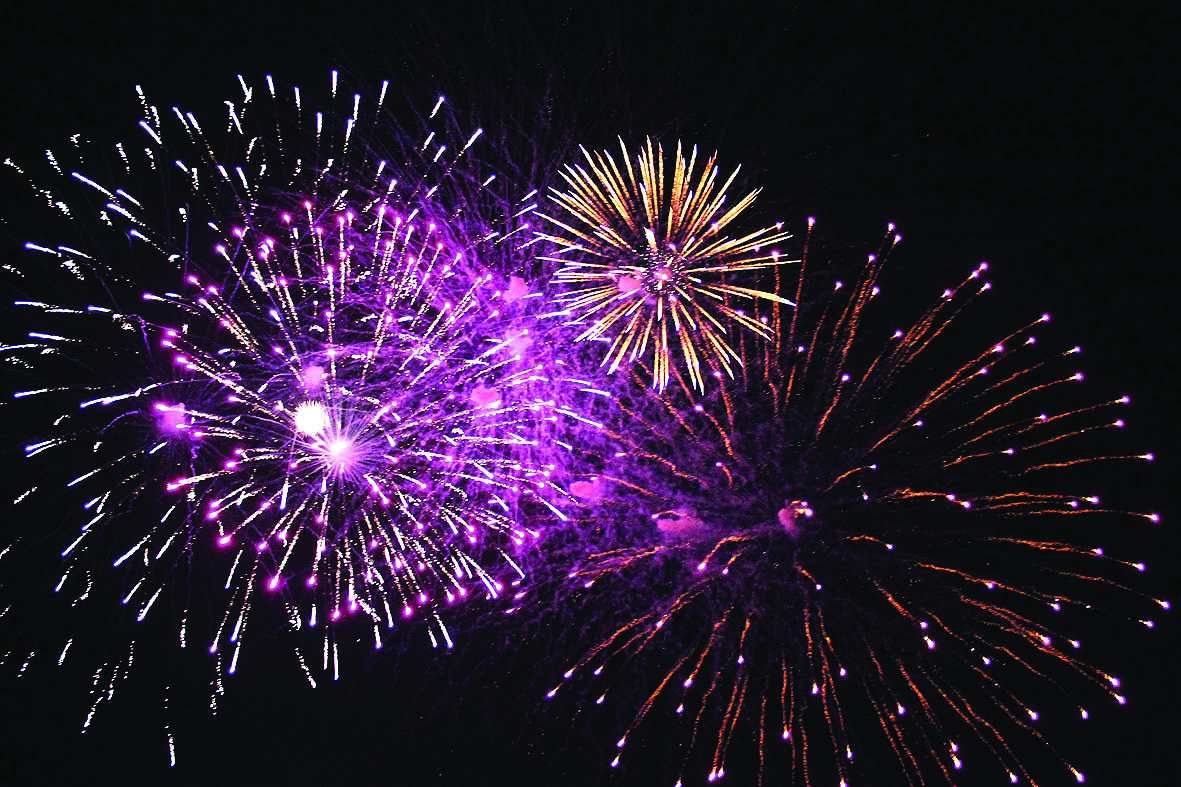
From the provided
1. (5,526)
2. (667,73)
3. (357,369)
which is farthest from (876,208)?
(5,526)

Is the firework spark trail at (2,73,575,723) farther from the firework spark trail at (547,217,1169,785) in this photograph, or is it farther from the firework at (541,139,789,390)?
the firework spark trail at (547,217,1169,785)

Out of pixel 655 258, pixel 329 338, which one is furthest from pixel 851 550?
pixel 329 338

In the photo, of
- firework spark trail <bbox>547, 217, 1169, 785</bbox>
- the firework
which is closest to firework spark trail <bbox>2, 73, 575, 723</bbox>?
the firework

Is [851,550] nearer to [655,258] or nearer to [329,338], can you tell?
[655,258]

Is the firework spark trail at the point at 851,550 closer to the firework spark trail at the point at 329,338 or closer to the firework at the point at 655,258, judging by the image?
the firework at the point at 655,258

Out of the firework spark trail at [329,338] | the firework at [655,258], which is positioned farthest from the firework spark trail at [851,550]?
the firework spark trail at [329,338]

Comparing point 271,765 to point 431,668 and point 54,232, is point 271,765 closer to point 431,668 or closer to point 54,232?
point 431,668
